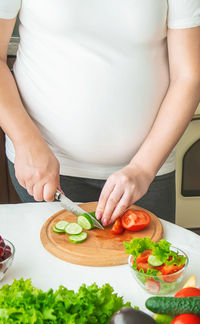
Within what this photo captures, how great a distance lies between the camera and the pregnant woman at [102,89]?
143cm

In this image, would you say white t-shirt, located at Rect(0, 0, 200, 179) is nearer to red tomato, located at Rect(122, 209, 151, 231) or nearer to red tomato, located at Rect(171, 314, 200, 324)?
red tomato, located at Rect(122, 209, 151, 231)

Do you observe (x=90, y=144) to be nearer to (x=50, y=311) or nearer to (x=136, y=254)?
(x=136, y=254)

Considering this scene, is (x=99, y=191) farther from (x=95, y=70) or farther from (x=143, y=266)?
(x=143, y=266)

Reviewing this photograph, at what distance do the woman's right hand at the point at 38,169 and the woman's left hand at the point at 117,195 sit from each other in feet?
0.46

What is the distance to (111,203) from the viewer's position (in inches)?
55.3

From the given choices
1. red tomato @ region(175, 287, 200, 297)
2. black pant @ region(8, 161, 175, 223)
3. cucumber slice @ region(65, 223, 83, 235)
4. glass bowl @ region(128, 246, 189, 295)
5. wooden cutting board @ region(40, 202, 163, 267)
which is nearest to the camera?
red tomato @ region(175, 287, 200, 297)

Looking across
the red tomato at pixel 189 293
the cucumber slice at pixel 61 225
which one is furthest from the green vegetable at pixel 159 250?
the cucumber slice at pixel 61 225

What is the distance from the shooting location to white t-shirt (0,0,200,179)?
1.43 m

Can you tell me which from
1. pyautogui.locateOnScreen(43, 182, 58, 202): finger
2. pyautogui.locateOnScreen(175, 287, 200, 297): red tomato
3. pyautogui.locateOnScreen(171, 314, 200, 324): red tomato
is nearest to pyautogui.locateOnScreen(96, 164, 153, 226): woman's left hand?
pyautogui.locateOnScreen(43, 182, 58, 202): finger

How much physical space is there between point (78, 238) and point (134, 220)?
159 millimetres

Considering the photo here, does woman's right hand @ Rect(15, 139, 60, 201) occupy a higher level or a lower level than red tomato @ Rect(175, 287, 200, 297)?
lower

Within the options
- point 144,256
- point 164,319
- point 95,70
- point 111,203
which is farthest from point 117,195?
point 164,319

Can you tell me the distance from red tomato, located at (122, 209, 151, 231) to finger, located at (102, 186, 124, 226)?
0.04 meters

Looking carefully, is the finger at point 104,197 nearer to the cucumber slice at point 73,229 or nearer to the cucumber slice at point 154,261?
the cucumber slice at point 73,229
